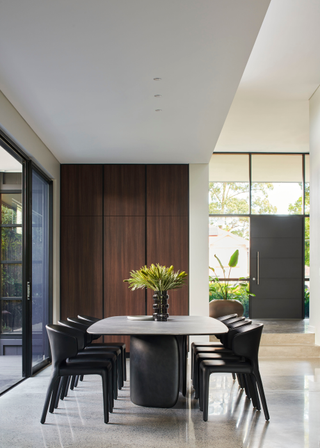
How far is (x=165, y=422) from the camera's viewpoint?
354 centimetres

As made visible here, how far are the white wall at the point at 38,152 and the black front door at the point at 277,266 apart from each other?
425 centimetres

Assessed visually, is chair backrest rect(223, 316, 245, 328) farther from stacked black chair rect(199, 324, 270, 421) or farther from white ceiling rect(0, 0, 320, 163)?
white ceiling rect(0, 0, 320, 163)

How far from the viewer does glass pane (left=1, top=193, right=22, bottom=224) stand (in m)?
4.61

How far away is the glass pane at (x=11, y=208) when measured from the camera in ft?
15.1

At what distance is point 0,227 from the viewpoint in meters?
4.56

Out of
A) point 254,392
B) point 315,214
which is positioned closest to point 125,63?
point 254,392

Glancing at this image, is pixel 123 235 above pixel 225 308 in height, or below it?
above

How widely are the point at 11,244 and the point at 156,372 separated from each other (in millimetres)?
2218

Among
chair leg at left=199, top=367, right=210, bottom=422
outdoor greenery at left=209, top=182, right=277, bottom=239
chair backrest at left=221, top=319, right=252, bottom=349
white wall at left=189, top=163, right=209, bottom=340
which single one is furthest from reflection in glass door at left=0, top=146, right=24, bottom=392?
outdoor greenery at left=209, top=182, right=277, bottom=239

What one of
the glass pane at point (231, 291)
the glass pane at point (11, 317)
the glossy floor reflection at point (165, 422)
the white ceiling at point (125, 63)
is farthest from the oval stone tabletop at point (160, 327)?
the glass pane at point (231, 291)

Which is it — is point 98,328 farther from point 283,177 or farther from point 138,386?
point 283,177

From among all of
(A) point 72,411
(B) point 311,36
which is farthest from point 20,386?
(B) point 311,36

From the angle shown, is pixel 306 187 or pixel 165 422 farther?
pixel 306 187

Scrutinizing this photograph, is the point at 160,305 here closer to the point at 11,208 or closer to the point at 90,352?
the point at 90,352
